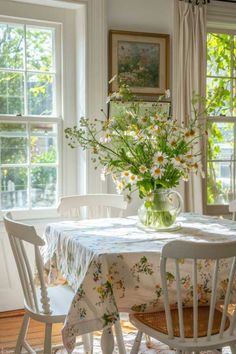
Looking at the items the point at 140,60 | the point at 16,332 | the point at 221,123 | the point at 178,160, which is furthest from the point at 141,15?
the point at 16,332

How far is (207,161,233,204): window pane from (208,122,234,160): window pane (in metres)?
0.07

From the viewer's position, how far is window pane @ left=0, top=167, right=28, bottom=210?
321 cm

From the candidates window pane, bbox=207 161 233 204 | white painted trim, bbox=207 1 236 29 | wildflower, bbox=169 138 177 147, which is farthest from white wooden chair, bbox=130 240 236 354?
white painted trim, bbox=207 1 236 29

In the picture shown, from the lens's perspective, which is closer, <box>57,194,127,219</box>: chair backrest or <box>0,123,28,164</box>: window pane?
<box>57,194,127,219</box>: chair backrest

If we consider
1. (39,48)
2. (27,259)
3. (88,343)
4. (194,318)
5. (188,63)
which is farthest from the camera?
(188,63)

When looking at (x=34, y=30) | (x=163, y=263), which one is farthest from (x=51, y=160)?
(x=163, y=263)

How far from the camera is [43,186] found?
332 cm

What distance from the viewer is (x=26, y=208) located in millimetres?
3275

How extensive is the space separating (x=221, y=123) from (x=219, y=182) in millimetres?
499

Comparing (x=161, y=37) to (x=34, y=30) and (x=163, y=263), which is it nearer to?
(x=34, y=30)

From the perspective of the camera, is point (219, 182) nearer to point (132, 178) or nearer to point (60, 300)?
point (132, 178)

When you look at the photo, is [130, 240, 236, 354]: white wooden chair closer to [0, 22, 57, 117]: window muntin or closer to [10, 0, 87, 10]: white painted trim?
[0, 22, 57, 117]: window muntin

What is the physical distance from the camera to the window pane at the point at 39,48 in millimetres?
3232

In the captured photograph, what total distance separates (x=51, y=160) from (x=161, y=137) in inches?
55.7
